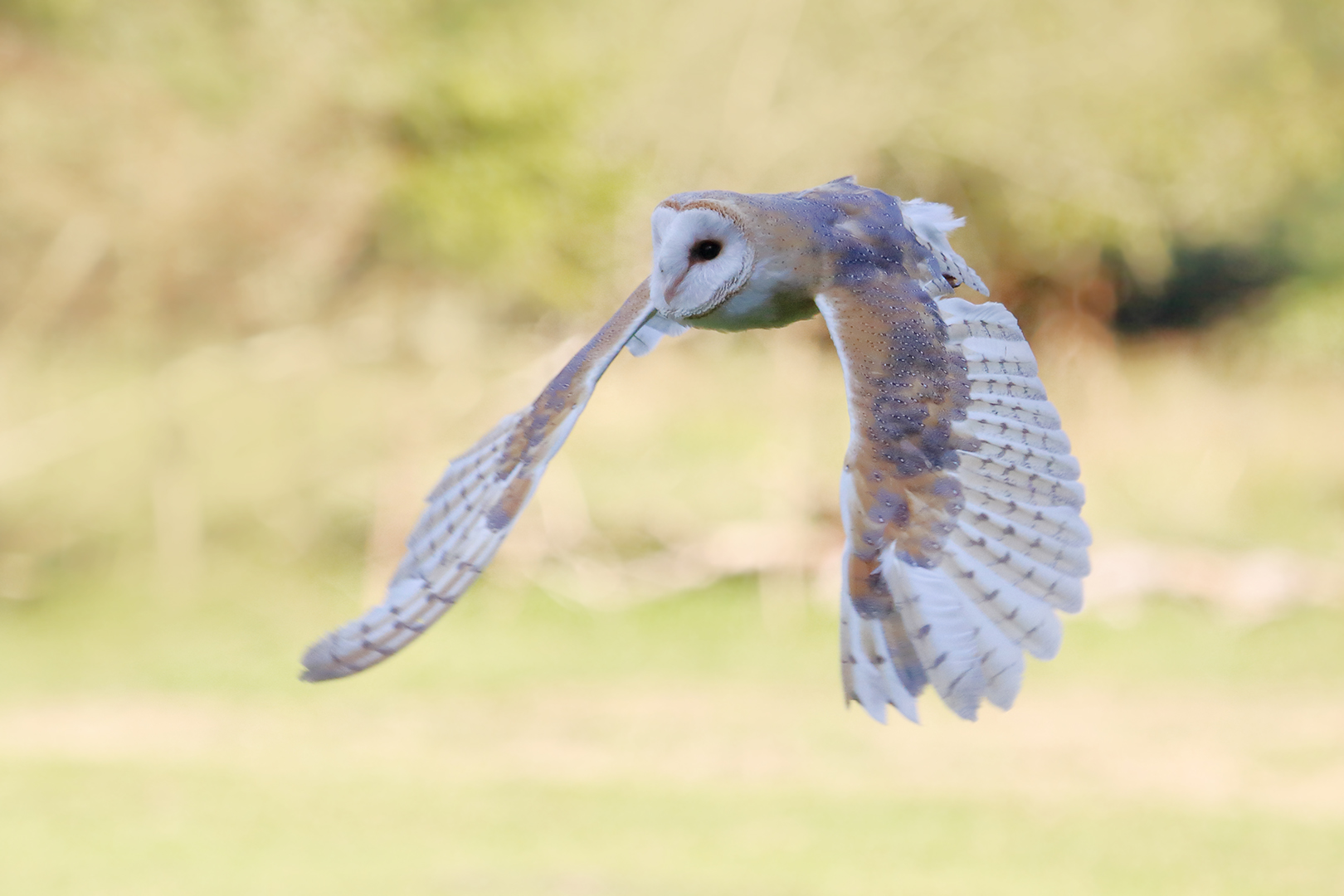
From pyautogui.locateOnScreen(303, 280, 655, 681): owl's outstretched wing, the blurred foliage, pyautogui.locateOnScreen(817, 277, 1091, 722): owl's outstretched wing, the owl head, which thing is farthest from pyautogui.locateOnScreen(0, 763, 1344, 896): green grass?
the owl head

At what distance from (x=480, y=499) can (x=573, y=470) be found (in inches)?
475

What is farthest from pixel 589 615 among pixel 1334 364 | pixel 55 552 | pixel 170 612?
pixel 1334 364

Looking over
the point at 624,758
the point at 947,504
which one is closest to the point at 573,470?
the point at 624,758

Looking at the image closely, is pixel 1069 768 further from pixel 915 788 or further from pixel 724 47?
pixel 724 47

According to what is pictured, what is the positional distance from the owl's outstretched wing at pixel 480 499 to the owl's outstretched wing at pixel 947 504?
419 mm

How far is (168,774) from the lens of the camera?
11242 mm

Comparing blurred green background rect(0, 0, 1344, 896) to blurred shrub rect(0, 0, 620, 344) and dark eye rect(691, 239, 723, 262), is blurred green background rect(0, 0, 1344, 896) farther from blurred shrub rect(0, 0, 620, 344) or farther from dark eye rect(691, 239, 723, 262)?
dark eye rect(691, 239, 723, 262)

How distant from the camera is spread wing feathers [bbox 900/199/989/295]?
266cm

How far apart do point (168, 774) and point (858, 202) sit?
387 inches

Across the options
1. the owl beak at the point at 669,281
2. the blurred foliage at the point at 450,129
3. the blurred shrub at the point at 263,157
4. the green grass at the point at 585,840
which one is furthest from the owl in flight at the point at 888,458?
the blurred shrub at the point at 263,157

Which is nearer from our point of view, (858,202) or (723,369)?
(858,202)

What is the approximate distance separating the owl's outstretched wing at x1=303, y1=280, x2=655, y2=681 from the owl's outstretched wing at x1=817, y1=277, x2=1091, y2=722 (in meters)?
0.42

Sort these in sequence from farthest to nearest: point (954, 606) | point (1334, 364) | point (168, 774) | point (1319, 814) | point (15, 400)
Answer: point (1334, 364)
point (15, 400)
point (168, 774)
point (1319, 814)
point (954, 606)

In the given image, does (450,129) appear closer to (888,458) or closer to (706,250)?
(706,250)
